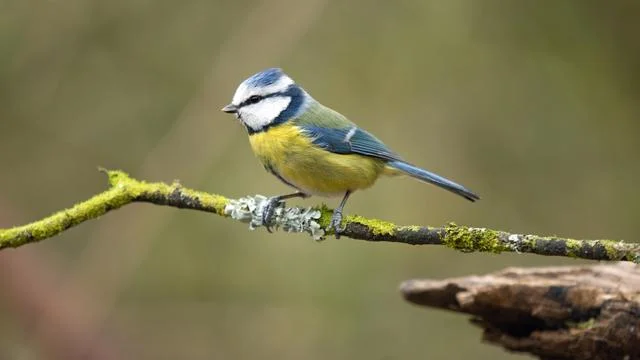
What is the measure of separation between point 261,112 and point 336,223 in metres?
0.55

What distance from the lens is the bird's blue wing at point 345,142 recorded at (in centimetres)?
221

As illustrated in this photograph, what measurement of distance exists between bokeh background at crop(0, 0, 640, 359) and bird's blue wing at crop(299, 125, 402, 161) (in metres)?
1.56

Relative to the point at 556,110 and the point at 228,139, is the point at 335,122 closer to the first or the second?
the point at 228,139

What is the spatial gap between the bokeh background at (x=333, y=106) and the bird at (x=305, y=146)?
5.06 ft

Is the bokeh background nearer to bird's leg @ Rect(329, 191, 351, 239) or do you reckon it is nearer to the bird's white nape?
the bird's white nape

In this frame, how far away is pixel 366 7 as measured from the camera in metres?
4.39

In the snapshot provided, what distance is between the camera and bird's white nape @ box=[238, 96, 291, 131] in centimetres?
226

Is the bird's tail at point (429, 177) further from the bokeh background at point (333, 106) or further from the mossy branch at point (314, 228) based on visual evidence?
the bokeh background at point (333, 106)

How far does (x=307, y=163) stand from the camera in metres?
2.15

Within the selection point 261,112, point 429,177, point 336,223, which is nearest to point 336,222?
point 336,223

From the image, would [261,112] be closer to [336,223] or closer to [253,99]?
[253,99]

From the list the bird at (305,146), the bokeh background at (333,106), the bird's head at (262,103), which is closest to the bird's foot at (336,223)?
the bird at (305,146)

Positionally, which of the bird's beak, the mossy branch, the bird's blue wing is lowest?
the mossy branch

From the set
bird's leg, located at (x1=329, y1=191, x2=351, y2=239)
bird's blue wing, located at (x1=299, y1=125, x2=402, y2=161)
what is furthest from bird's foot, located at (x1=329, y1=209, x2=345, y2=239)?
bird's blue wing, located at (x1=299, y1=125, x2=402, y2=161)
